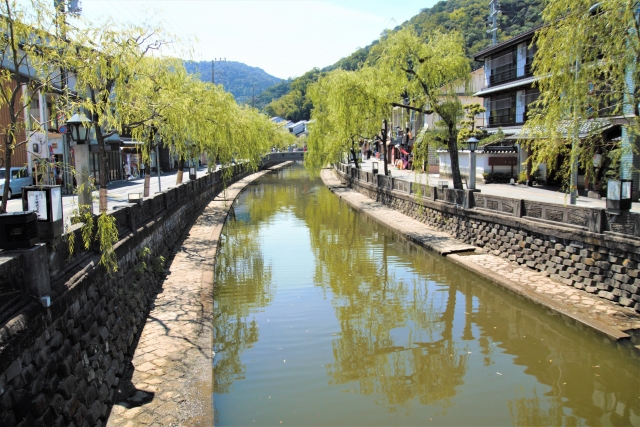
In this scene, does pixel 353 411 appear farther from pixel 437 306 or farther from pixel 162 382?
pixel 437 306

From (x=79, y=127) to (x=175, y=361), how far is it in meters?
5.23

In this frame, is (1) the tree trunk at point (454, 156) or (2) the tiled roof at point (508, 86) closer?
(1) the tree trunk at point (454, 156)

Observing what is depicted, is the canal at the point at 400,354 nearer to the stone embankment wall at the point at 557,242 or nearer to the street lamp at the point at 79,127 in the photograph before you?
the stone embankment wall at the point at 557,242

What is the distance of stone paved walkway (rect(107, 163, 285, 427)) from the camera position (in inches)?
263

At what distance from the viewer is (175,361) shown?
8.18 m

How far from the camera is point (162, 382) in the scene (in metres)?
7.49

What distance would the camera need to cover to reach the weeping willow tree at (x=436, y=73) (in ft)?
63.3

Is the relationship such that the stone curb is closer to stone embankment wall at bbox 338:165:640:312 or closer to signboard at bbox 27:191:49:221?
stone embankment wall at bbox 338:165:640:312

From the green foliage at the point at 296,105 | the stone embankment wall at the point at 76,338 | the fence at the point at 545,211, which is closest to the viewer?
the stone embankment wall at the point at 76,338

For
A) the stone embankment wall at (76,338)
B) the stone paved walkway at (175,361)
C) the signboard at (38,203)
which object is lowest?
the stone paved walkway at (175,361)

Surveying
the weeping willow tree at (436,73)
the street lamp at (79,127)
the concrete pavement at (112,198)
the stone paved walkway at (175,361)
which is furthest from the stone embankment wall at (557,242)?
the street lamp at (79,127)

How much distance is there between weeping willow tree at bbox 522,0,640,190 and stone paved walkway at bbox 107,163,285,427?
893 cm

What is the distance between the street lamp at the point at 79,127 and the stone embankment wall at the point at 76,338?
1688 millimetres

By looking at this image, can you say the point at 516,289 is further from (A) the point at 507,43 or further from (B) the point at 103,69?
(A) the point at 507,43
